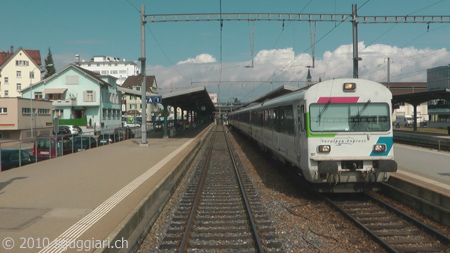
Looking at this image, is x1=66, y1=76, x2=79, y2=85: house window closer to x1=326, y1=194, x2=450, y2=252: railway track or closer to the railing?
the railing

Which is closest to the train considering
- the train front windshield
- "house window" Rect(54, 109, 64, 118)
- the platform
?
the train front windshield

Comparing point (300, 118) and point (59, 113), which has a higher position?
point (59, 113)

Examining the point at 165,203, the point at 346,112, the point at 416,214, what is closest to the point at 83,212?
the point at 165,203

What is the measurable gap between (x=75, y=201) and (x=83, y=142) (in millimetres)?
13654

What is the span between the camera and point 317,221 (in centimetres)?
702

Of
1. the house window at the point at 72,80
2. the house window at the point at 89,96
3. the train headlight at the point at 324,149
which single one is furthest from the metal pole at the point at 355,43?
the house window at the point at 72,80

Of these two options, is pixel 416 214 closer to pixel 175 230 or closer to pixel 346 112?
pixel 346 112

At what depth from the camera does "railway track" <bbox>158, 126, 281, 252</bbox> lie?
5.77 metres

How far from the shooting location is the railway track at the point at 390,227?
18.6 ft

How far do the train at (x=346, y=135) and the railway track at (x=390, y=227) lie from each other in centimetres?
49

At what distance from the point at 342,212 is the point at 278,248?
2.35 m

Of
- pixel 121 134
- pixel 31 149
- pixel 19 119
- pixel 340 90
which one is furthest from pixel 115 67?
pixel 340 90

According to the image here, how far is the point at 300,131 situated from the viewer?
862 cm

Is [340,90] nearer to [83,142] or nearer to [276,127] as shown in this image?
[276,127]
